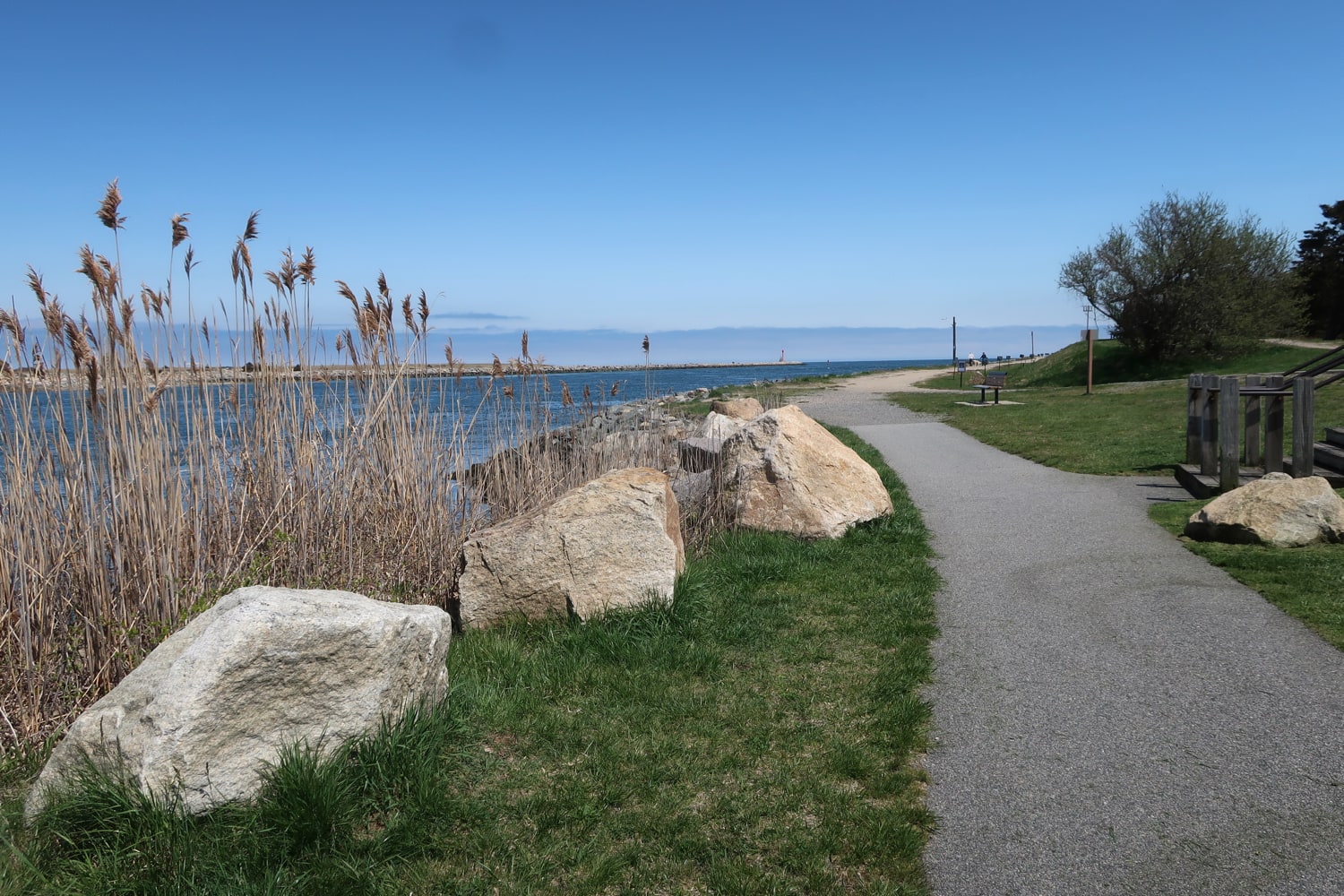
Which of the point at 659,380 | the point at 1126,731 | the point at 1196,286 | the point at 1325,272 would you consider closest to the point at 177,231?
the point at 1126,731

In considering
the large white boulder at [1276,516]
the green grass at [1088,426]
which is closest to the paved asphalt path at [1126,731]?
the large white boulder at [1276,516]

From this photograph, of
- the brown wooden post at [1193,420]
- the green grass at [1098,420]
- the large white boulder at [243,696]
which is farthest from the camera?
the green grass at [1098,420]

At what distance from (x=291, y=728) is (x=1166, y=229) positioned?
4140 centimetres

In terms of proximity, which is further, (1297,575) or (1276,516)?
(1276,516)

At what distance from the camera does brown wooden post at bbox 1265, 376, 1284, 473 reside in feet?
33.2

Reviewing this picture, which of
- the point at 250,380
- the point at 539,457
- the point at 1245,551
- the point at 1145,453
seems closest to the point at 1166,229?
the point at 1145,453

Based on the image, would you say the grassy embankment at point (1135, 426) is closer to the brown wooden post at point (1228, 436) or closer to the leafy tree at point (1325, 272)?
the brown wooden post at point (1228, 436)

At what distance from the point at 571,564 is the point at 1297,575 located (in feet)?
18.0

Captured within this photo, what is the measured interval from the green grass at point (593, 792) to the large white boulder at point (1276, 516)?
13.3ft

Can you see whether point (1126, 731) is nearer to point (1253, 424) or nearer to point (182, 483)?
point (182, 483)

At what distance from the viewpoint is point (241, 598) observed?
3678 mm

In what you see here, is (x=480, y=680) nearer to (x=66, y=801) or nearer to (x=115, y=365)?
(x=66, y=801)

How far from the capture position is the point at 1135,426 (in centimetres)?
1698

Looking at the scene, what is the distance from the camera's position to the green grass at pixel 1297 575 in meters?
5.73
